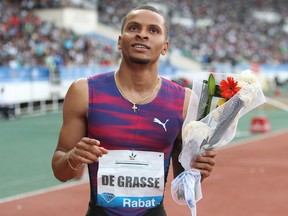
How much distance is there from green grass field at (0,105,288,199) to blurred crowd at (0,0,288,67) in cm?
324

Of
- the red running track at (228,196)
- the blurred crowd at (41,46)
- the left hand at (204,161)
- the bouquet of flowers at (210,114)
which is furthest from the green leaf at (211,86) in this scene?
the blurred crowd at (41,46)

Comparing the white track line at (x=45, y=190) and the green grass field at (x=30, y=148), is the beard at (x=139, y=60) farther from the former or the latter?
the green grass field at (x=30, y=148)

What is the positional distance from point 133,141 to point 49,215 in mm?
5428

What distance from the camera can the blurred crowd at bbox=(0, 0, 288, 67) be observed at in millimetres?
24344

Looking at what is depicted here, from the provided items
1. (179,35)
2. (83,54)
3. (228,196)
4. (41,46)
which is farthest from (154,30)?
(179,35)

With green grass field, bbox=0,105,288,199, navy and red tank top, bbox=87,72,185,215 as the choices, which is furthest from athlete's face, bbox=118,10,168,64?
green grass field, bbox=0,105,288,199

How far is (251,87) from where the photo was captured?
9.75ft

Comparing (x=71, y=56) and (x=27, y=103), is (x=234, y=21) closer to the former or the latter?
(x=71, y=56)

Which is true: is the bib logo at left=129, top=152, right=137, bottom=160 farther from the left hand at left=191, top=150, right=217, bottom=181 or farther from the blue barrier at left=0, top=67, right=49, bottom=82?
the blue barrier at left=0, top=67, right=49, bottom=82

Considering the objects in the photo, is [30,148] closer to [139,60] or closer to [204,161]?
[139,60]

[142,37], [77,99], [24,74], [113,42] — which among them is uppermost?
[142,37]

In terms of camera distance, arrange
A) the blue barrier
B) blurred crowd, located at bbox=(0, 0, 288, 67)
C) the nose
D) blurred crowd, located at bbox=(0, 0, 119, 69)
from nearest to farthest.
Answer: the nose < the blue barrier < blurred crowd, located at bbox=(0, 0, 119, 69) < blurred crowd, located at bbox=(0, 0, 288, 67)

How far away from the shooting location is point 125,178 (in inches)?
128

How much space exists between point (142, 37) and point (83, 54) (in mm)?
24060
